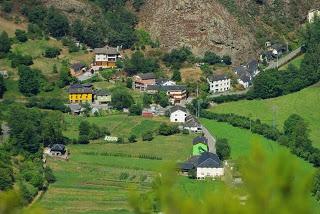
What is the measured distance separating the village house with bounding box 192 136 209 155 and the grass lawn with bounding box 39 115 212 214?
0.25 metres

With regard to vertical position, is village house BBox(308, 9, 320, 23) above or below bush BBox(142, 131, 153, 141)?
above

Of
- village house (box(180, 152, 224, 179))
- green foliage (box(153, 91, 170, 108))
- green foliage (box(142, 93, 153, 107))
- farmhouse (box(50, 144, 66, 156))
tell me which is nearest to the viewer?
village house (box(180, 152, 224, 179))

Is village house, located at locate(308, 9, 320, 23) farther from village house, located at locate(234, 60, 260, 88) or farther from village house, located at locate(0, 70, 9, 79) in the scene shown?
village house, located at locate(0, 70, 9, 79)

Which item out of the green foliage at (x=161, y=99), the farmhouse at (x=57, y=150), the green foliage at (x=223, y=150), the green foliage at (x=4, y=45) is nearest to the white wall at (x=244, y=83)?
the green foliage at (x=161, y=99)

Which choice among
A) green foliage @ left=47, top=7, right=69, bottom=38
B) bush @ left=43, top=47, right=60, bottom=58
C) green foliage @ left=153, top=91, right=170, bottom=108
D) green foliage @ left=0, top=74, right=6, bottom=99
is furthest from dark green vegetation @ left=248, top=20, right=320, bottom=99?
green foliage @ left=0, top=74, right=6, bottom=99

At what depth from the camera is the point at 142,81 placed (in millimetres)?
36469

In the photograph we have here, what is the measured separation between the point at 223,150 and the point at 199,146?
0.99 m

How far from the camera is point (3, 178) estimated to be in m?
22.9

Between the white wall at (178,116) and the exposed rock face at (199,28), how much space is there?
27.4 feet

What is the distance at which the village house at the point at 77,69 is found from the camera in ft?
121

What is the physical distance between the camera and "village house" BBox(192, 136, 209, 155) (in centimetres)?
2816

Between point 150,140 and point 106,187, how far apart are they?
530 centimetres

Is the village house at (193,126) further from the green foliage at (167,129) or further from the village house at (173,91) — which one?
the village house at (173,91)

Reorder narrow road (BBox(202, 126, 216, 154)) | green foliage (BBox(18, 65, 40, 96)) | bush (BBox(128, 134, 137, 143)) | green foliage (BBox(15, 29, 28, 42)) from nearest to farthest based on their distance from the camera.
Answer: narrow road (BBox(202, 126, 216, 154))
bush (BBox(128, 134, 137, 143))
green foliage (BBox(18, 65, 40, 96))
green foliage (BBox(15, 29, 28, 42))
